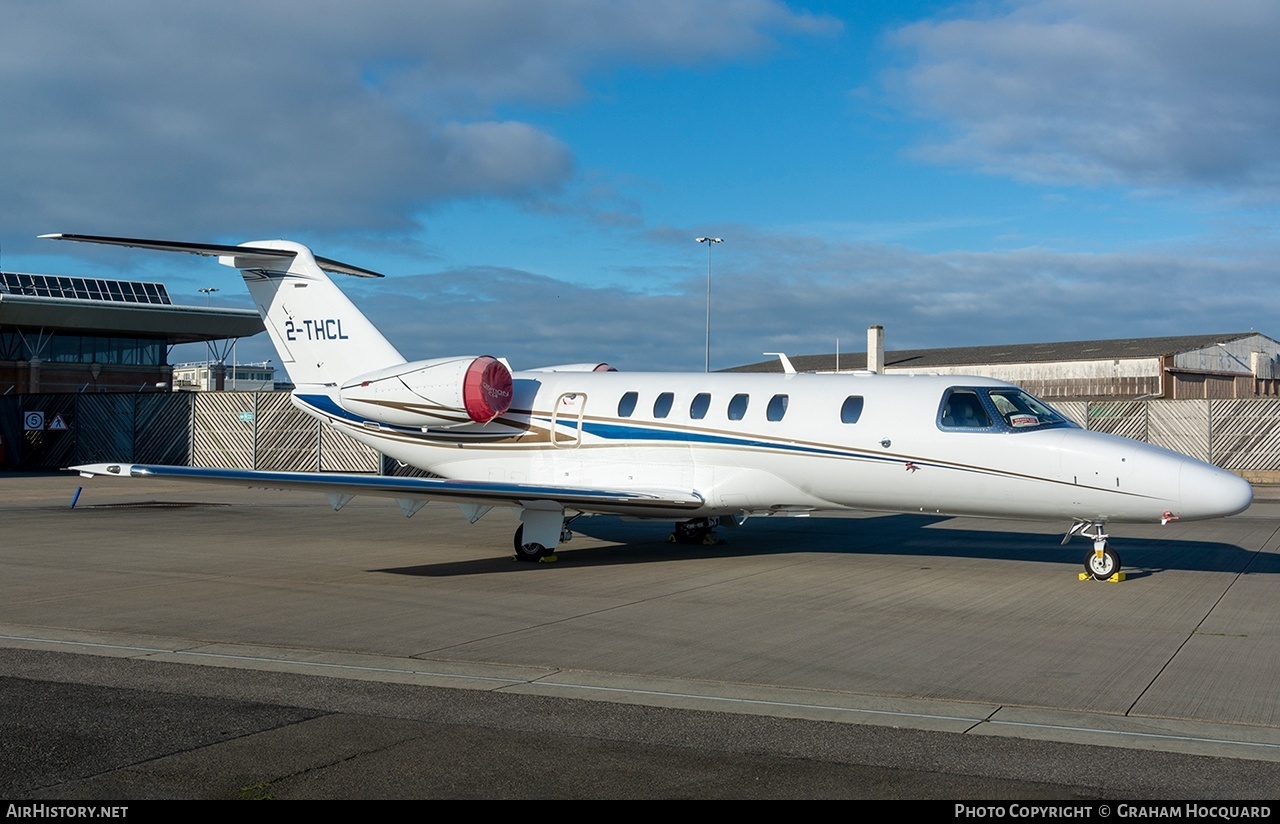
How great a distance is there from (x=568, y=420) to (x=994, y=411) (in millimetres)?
6363

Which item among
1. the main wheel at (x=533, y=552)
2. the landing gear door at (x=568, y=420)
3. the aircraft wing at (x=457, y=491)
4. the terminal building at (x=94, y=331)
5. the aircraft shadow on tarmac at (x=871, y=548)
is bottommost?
the aircraft shadow on tarmac at (x=871, y=548)

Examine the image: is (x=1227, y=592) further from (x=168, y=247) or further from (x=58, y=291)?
(x=58, y=291)

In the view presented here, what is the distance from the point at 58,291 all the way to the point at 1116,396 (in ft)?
165

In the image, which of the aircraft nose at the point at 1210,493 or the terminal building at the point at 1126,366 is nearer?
the aircraft nose at the point at 1210,493

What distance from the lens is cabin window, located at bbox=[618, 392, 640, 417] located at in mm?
16375

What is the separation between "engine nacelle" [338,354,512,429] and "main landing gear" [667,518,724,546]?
3.55 metres

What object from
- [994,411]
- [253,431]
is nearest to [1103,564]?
[994,411]

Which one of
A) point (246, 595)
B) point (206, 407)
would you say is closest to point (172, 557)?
point (246, 595)

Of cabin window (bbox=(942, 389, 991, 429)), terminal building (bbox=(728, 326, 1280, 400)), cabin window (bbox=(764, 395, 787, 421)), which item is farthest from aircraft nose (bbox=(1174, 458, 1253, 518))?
terminal building (bbox=(728, 326, 1280, 400))

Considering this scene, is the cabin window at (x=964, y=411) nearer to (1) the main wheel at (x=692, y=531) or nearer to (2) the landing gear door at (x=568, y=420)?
(1) the main wheel at (x=692, y=531)

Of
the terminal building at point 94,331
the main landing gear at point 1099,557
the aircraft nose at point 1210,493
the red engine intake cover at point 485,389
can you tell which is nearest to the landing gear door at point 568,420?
the red engine intake cover at point 485,389

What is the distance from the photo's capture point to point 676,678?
8.49m

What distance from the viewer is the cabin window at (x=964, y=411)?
1386 cm

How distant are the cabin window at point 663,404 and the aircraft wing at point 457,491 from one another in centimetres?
119
